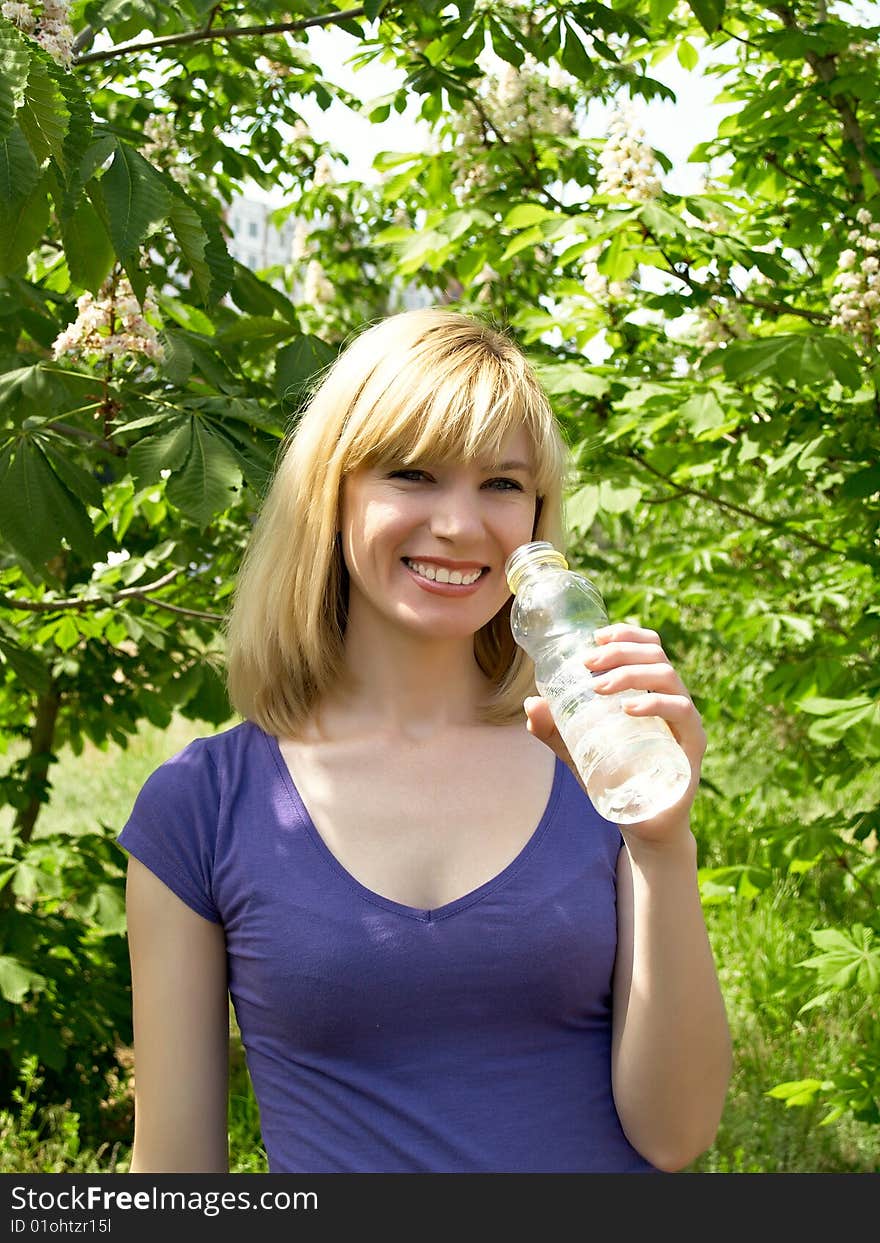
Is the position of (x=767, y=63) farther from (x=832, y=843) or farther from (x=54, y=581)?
(x=54, y=581)

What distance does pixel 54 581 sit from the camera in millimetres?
2406

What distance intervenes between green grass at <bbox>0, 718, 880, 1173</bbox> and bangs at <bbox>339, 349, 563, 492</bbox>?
2.01m

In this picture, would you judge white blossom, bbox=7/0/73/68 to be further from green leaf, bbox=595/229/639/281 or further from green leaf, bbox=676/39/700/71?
green leaf, bbox=676/39/700/71

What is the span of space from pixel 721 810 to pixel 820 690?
3155mm

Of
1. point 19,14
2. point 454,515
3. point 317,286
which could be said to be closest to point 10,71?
point 19,14

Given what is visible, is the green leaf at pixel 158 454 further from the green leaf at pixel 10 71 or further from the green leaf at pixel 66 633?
the green leaf at pixel 66 633

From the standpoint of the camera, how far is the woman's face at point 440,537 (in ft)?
4.70

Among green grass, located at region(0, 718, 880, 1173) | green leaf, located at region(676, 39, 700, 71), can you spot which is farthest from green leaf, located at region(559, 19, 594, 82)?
green grass, located at region(0, 718, 880, 1173)

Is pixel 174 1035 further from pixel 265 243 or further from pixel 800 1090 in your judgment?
pixel 265 243

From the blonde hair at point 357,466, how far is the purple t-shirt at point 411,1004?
240 mm

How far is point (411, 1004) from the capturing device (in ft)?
4.38

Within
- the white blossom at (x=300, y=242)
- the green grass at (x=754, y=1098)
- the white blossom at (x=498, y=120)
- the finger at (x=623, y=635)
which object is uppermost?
the white blossom at (x=300, y=242)

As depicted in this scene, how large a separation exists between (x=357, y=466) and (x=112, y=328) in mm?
830

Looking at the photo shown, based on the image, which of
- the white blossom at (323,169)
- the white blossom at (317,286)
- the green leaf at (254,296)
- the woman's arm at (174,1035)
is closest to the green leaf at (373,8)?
the green leaf at (254,296)
